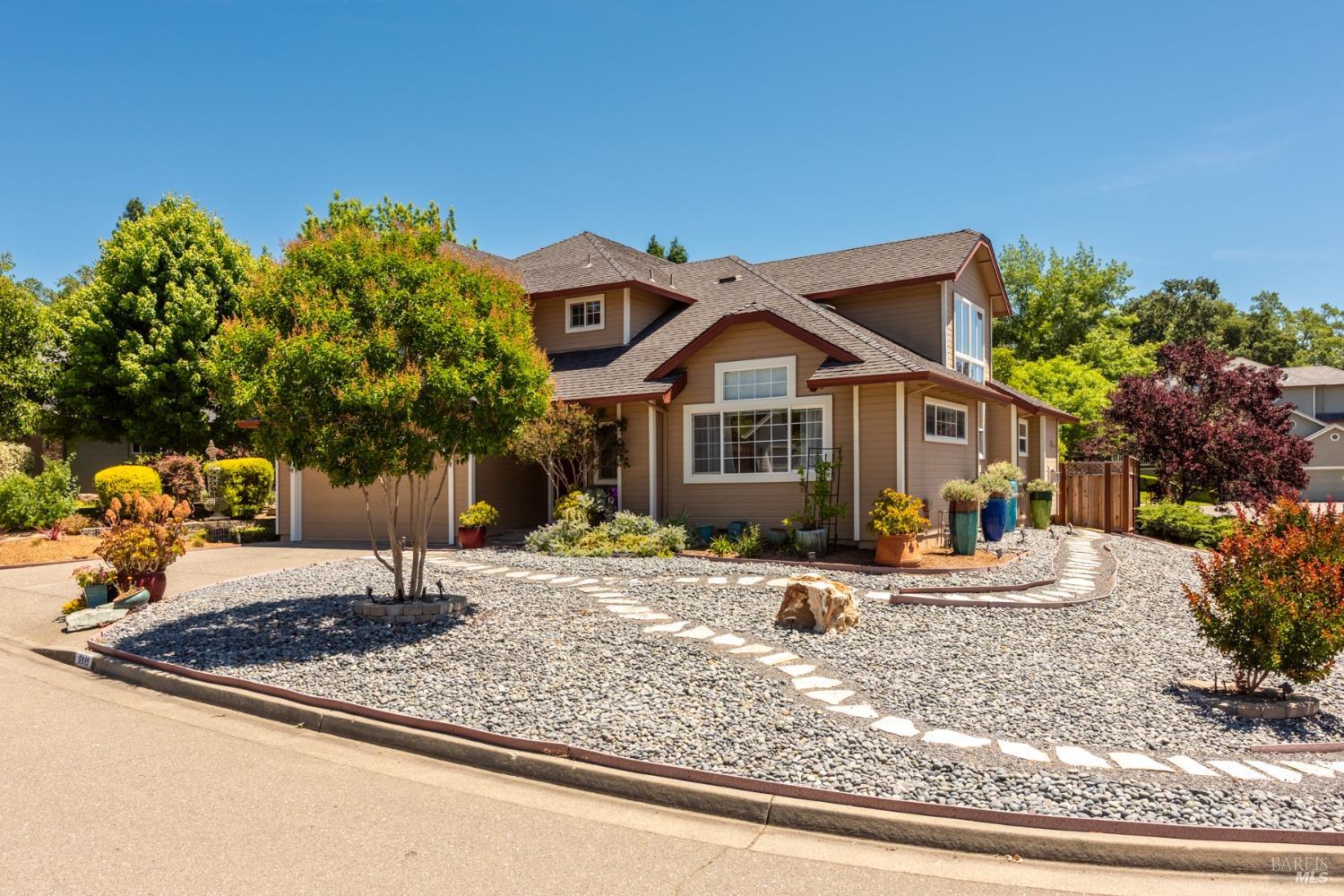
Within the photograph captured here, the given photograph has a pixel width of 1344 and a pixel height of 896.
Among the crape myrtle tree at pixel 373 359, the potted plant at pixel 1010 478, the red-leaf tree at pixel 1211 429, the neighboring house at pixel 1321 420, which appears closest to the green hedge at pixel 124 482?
the crape myrtle tree at pixel 373 359

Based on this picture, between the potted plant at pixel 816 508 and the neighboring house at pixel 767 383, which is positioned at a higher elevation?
the neighboring house at pixel 767 383

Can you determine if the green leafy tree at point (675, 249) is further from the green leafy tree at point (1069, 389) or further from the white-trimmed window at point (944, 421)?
the white-trimmed window at point (944, 421)

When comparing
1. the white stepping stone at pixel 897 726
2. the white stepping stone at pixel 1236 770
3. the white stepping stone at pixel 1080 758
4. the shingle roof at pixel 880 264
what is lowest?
the white stepping stone at pixel 1236 770

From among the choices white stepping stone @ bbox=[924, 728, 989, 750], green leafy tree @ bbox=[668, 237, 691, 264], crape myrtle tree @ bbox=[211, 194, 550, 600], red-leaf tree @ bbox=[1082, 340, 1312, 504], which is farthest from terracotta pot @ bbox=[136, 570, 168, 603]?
green leafy tree @ bbox=[668, 237, 691, 264]

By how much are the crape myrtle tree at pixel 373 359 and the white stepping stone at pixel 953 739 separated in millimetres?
4938

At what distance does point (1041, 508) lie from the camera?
18.0 m

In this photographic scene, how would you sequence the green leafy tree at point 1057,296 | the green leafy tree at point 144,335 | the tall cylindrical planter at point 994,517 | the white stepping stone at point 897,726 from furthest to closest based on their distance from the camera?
the green leafy tree at point 1057,296, the green leafy tree at point 144,335, the tall cylindrical planter at point 994,517, the white stepping stone at point 897,726

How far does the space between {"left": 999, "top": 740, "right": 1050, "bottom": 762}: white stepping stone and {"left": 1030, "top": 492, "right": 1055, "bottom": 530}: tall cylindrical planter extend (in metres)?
14.2

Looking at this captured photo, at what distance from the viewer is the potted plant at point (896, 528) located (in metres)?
11.8

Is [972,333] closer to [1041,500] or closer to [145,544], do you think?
[1041,500]

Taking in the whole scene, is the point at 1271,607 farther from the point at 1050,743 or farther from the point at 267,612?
the point at 267,612

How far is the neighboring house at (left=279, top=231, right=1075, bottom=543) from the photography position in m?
13.9

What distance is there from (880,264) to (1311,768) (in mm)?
13925

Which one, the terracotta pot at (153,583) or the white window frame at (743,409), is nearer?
the terracotta pot at (153,583)
